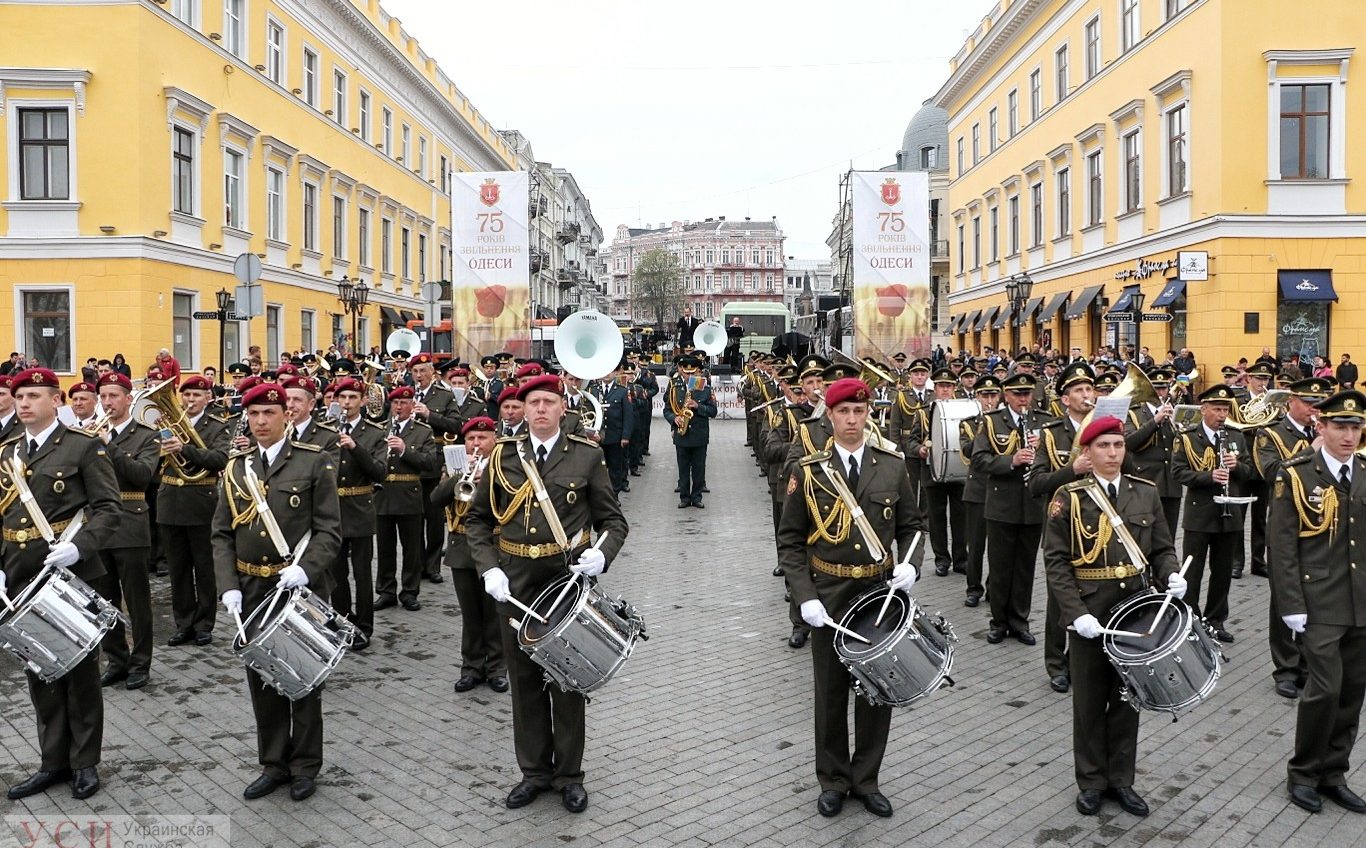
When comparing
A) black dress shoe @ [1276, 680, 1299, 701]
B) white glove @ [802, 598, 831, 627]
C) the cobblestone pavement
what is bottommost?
the cobblestone pavement

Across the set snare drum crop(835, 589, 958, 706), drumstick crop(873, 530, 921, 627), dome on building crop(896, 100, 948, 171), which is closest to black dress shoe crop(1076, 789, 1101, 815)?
snare drum crop(835, 589, 958, 706)

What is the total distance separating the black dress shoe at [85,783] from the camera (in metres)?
5.58

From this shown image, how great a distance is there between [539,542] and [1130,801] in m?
3.22

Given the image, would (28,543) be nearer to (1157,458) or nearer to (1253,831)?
(1253,831)

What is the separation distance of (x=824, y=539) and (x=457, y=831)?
228cm

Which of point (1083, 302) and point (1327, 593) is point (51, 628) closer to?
point (1327, 593)

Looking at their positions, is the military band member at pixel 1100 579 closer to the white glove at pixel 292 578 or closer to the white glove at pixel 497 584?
the white glove at pixel 497 584

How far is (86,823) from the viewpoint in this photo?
A: 5.32 metres

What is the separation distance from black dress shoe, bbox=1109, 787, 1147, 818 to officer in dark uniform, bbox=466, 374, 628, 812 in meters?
2.68

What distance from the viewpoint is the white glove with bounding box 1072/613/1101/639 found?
518 centimetres

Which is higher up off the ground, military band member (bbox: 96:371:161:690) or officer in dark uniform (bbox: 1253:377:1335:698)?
officer in dark uniform (bbox: 1253:377:1335:698)

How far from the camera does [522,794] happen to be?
5.50m

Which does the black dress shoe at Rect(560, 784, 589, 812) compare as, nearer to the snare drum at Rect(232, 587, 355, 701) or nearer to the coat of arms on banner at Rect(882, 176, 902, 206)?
the snare drum at Rect(232, 587, 355, 701)

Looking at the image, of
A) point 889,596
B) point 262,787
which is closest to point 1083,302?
point 889,596
